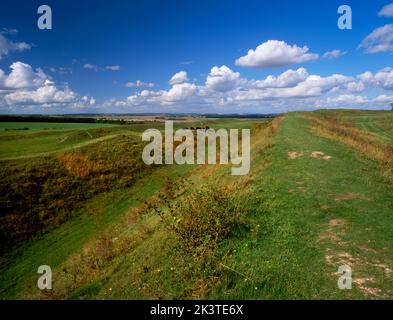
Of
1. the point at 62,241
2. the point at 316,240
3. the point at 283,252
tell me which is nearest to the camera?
the point at 283,252

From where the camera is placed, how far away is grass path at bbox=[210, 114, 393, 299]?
768 centimetres

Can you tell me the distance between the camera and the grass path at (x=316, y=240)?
768cm

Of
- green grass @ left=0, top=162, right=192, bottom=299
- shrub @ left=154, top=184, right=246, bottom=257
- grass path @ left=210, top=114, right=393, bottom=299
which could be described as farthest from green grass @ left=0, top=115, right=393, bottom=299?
shrub @ left=154, top=184, right=246, bottom=257

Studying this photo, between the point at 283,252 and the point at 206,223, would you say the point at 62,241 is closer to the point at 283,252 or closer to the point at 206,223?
the point at 206,223

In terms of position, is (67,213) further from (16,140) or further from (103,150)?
(16,140)

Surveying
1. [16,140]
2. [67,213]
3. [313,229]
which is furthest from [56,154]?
[313,229]

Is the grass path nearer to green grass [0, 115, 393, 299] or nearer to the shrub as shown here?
green grass [0, 115, 393, 299]

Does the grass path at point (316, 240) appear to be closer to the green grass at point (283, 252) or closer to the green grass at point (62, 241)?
the green grass at point (283, 252)

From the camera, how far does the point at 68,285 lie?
12.0 m

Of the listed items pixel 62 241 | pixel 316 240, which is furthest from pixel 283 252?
pixel 62 241

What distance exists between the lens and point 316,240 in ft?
31.6

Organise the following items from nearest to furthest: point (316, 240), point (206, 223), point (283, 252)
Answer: point (283, 252) → point (316, 240) → point (206, 223)

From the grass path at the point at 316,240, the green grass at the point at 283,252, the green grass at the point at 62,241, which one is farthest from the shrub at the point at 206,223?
the green grass at the point at 62,241

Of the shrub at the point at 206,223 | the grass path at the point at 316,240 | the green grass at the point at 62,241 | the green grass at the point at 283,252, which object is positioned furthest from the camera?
the green grass at the point at 62,241
